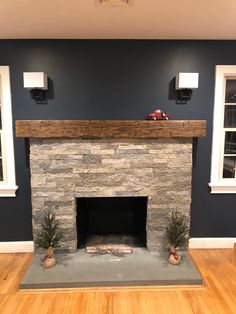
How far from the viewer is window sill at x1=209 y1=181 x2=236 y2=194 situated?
310cm

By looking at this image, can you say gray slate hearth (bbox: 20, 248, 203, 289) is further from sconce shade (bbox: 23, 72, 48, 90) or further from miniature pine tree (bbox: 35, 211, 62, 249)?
sconce shade (bbox: 23, 72, 48, 90)

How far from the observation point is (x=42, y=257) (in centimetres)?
286

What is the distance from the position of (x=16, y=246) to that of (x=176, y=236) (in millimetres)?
1855

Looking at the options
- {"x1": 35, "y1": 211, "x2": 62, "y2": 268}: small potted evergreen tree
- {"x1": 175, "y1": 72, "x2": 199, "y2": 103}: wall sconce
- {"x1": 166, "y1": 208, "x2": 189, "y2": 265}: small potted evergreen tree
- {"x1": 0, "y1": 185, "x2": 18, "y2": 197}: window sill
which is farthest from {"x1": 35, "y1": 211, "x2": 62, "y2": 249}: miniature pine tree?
{"x1": 175, "y1": 72, "x2": 199, "y2": 103}: wall sconce

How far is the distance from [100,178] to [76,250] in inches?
33.7

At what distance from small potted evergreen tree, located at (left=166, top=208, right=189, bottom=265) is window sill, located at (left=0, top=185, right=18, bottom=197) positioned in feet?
5.83

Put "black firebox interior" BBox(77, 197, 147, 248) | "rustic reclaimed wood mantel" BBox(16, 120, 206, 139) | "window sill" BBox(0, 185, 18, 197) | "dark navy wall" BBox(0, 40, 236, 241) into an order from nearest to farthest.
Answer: "rustic reclaimed wood mantel" BBox(16, 120, 206, 139) < "dark navy wall" BBox(0, 40, 236, 241) < "window sill" BBox(0, 185, 18, 197) < "black firebox interior" BBox(77, 197, 147, 248)

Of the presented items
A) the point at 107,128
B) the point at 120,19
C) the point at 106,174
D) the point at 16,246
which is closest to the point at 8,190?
the point at 16,246

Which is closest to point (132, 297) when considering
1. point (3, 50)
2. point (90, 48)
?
point (90, 48)

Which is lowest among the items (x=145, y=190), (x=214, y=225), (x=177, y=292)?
(x=177, y=292)

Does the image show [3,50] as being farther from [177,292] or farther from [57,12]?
[177,292]

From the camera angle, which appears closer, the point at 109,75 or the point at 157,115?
the point at 157,115

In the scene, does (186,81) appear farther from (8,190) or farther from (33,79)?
(8,190)

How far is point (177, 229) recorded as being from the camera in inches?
108
